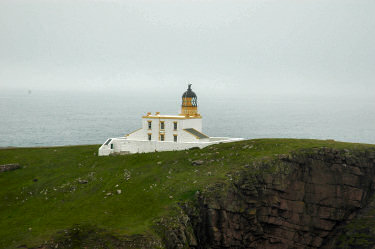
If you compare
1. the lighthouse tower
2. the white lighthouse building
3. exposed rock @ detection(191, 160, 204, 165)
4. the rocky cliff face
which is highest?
the lighthouse tower

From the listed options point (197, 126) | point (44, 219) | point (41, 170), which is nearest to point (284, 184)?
point (197, 126)

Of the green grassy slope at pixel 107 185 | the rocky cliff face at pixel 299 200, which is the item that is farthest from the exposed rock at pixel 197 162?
the rocky cliff face at pixel 299 200

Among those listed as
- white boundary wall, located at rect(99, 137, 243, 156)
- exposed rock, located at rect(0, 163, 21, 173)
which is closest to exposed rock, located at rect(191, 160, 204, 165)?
white boundary wall, located at rect(99, 137, 243, 156)

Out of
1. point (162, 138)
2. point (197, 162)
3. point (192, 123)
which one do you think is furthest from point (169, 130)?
point (197, 162)

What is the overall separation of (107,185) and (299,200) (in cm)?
2400

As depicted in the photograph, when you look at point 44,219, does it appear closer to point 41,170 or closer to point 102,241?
point 102,241

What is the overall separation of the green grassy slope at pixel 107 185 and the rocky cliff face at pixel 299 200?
2153mm

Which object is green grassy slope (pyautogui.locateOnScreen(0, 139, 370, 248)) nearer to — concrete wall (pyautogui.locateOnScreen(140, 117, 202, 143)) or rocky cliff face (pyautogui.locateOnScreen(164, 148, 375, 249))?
rocky cliff face (pyautogui.locateOnScreen(164, 148, 375, 249))

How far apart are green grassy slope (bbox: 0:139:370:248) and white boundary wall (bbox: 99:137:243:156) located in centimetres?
256

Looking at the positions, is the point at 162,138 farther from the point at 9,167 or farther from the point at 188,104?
the point at 9,167

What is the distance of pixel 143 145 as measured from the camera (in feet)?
237

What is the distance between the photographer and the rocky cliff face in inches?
2146

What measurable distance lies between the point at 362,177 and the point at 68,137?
112 metres

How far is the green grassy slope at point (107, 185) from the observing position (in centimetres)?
4844
